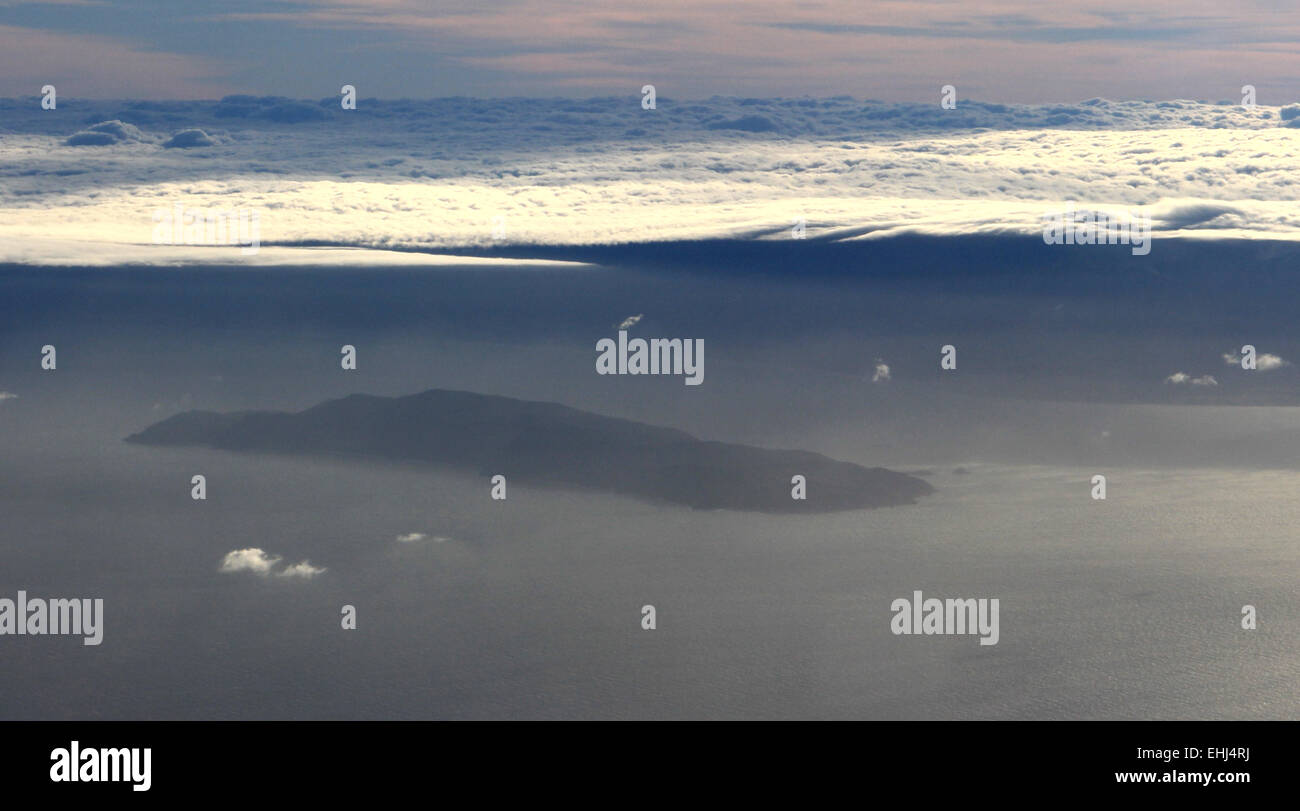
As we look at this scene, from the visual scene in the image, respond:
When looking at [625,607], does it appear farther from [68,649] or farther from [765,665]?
[68,649]

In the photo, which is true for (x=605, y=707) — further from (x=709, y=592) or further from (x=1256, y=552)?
(x=1256, y=552)

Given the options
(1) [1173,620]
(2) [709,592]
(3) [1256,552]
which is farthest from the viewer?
(3) [1256,552]

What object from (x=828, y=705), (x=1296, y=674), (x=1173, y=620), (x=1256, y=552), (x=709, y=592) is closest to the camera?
(x=828, y=705)

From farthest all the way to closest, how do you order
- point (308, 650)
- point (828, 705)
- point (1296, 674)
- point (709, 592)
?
point (709, 592), point (308, 650), point (1296, 674), point (828, 705)

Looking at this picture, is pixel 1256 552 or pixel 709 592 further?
pixel 1256 552

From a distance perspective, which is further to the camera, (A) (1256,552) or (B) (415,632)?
(A) (1256,552)

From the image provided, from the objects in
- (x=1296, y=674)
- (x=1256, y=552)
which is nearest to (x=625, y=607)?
(x=1296, y=674)

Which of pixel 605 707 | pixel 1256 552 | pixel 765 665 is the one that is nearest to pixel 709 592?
pixel 765 665

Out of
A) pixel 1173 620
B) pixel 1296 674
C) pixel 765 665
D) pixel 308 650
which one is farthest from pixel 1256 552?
pixel 308 650

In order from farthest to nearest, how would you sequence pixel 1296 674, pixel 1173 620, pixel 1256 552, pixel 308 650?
pixel 1256 552
pixel 1173 620
pixel 308 650
pixel 1296 674
